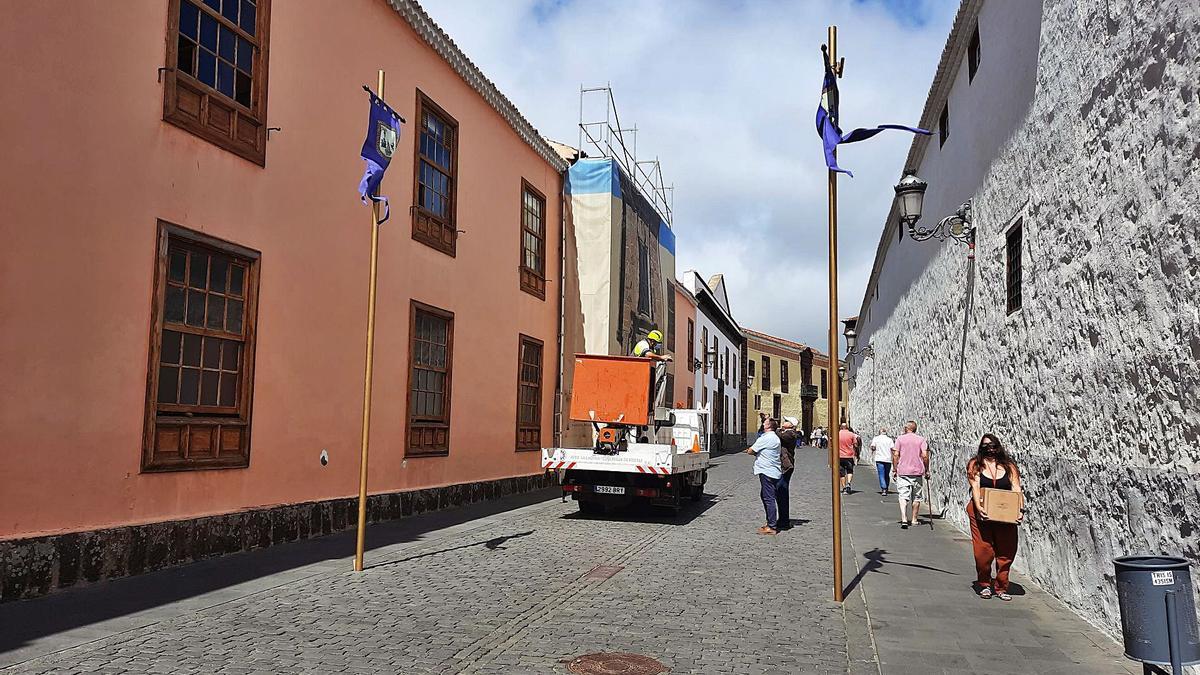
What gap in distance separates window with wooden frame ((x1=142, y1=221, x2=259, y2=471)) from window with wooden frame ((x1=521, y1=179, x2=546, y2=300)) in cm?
853

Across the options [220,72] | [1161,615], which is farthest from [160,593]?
[1161,615]

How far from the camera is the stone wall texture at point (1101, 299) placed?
5430 millimetres

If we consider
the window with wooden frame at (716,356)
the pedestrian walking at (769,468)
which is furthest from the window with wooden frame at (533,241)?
the window with wooden frame at (716,356)

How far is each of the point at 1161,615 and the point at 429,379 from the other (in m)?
11.4

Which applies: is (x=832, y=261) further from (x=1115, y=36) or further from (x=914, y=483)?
(x=914, y=483)

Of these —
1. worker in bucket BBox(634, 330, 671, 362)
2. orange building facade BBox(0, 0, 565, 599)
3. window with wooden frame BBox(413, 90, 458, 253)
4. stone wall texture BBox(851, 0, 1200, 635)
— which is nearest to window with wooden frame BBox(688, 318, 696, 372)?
worker in bucket BBox(634, 330, 671, 362)

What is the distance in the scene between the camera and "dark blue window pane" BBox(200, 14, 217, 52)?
9406 millimetres

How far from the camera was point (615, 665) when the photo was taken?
18.2 ft

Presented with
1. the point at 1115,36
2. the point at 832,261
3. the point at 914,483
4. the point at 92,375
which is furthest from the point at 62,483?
the point at 914,483

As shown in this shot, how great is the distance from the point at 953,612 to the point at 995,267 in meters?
4.36

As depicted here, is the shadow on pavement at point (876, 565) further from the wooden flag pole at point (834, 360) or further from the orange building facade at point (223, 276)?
the orange building facade at point (223, 276)

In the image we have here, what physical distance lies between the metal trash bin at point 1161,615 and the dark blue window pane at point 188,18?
9.45 meters

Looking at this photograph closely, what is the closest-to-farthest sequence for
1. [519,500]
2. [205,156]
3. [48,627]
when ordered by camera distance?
[48,627]
[205,156]
[519,500]

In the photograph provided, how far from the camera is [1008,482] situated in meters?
8.02
